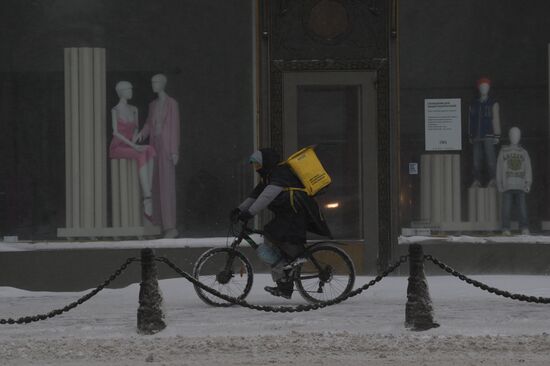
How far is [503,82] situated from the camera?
13.3 metres

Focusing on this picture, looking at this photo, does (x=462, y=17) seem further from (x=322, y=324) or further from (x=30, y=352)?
(x=30, y=352)

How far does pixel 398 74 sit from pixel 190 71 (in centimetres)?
304

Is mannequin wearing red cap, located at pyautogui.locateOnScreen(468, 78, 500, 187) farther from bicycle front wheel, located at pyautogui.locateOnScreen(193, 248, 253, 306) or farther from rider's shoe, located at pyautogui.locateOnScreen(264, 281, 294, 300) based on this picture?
bicycle front wheel, located at pyautogui.locateOnScreen(193, 248, 253, 306)

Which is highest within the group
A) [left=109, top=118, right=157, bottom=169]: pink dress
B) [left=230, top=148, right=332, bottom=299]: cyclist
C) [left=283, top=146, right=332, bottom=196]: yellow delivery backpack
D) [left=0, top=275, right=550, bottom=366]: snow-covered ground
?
[left=109, top=118, right=157, bottom=169]: pink dress

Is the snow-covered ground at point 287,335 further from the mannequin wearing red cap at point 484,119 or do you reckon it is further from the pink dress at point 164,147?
the mannequin wearing red cap at point 484,119

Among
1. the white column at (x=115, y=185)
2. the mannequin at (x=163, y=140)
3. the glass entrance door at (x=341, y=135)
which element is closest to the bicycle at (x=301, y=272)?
the glass entrance door at (x=341, y=135)

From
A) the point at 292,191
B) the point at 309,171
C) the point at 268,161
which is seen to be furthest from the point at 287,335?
the point at 268,161

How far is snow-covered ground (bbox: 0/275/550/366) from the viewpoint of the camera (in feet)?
26.2

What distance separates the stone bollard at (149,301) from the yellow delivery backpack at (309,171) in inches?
85.9

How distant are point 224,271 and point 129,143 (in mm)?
3561

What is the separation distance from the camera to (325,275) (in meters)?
10.5

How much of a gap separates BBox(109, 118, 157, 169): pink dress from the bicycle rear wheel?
3.73m

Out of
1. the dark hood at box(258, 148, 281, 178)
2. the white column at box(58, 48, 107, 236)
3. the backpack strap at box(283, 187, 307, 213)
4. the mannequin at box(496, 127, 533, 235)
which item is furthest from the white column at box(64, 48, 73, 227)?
the mannequin at box(496, 127, 533, 235)

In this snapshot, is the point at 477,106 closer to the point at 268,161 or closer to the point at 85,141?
the point at 268,161
